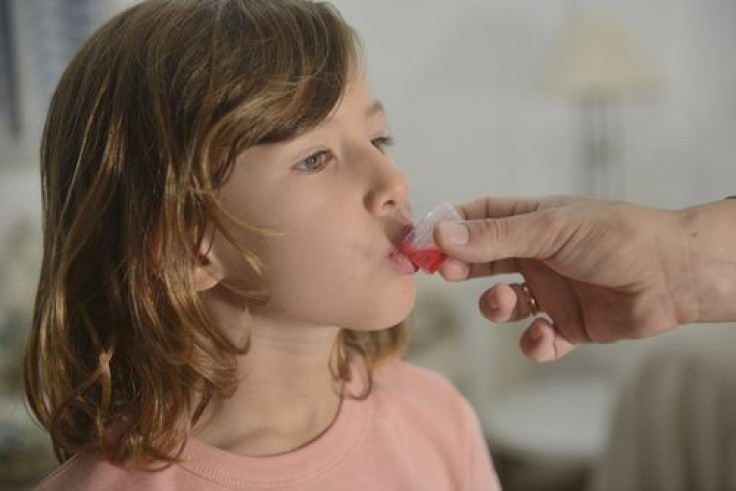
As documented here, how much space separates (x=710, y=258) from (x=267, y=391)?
545 millimetres

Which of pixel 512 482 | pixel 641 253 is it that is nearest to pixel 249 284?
pixel 641 253

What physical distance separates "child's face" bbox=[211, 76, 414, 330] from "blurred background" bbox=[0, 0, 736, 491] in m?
Answer: 2.33

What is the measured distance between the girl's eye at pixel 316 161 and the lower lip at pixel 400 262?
12cm

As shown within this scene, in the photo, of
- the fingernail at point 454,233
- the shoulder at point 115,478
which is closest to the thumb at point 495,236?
the fingernail at point 454,233

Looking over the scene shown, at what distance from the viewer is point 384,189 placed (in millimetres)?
1050

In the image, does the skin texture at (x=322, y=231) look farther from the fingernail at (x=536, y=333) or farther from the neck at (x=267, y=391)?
the fingernail at (x=536, y=333)

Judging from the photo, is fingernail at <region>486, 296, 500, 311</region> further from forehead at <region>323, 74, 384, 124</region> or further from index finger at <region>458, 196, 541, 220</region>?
forehead at <region>323, 74, 384, 124</region>

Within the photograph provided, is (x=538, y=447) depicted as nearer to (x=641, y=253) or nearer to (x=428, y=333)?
(x=428, y=333)

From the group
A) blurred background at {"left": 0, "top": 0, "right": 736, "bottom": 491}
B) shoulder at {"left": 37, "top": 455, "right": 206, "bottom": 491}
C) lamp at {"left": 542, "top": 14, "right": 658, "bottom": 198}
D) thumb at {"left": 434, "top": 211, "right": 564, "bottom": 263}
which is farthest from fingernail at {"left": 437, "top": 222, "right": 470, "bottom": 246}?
lamp at {"left": 542, "top": 14, "right": 658, "bottom": 198}

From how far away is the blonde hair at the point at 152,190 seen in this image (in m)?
1.05

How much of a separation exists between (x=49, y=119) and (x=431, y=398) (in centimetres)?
61

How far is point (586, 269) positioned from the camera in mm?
1129

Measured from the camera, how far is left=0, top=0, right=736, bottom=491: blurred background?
11.5ft

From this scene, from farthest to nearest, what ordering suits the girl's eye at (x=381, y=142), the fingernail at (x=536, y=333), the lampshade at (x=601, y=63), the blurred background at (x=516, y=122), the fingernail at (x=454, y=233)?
Result: 1. the lampshade at (x=601, y=63)
2. the blurred background at (x=516, y=122)
3. the fingernail at (x=536, y=333)
4. the girl's eye at (x=381, y=142)
5. the fingernail at (x=454, y=233)
